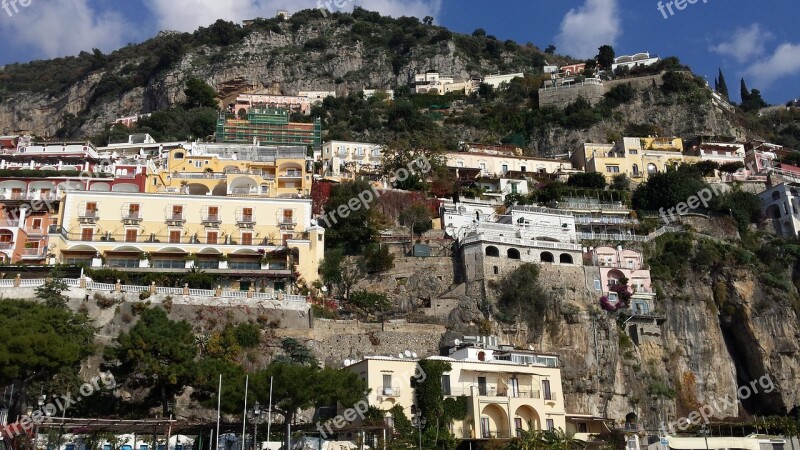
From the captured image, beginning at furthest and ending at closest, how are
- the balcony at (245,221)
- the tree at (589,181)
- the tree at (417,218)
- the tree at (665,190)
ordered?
the tree at (589,181)
the tree at (665,190)
the tree at (417,218)
the balcony at (245,221)

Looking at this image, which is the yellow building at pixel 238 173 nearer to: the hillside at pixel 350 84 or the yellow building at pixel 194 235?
the yellow building at pixel 194 235

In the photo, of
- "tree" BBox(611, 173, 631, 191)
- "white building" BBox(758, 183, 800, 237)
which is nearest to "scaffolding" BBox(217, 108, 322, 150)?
"tree" BBox(611, 173, 631, 191)

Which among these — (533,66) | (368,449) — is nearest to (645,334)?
(368,449)

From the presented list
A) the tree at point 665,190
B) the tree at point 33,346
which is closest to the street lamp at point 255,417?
the tree at point 33,346

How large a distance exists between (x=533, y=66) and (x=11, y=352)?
10893cm

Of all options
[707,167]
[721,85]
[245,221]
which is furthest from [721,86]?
[245,221]

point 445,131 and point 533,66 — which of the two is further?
point 533,66

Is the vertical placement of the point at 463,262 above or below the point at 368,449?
above

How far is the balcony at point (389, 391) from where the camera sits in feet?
133

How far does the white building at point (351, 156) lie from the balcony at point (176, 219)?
20309mm

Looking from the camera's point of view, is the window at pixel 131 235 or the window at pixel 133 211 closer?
the window at pixel 131 235

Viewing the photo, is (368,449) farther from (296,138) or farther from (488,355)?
(296,138)

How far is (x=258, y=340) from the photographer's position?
43.7 meters

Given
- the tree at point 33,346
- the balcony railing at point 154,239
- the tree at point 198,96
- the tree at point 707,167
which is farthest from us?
the tree at point 198,96
